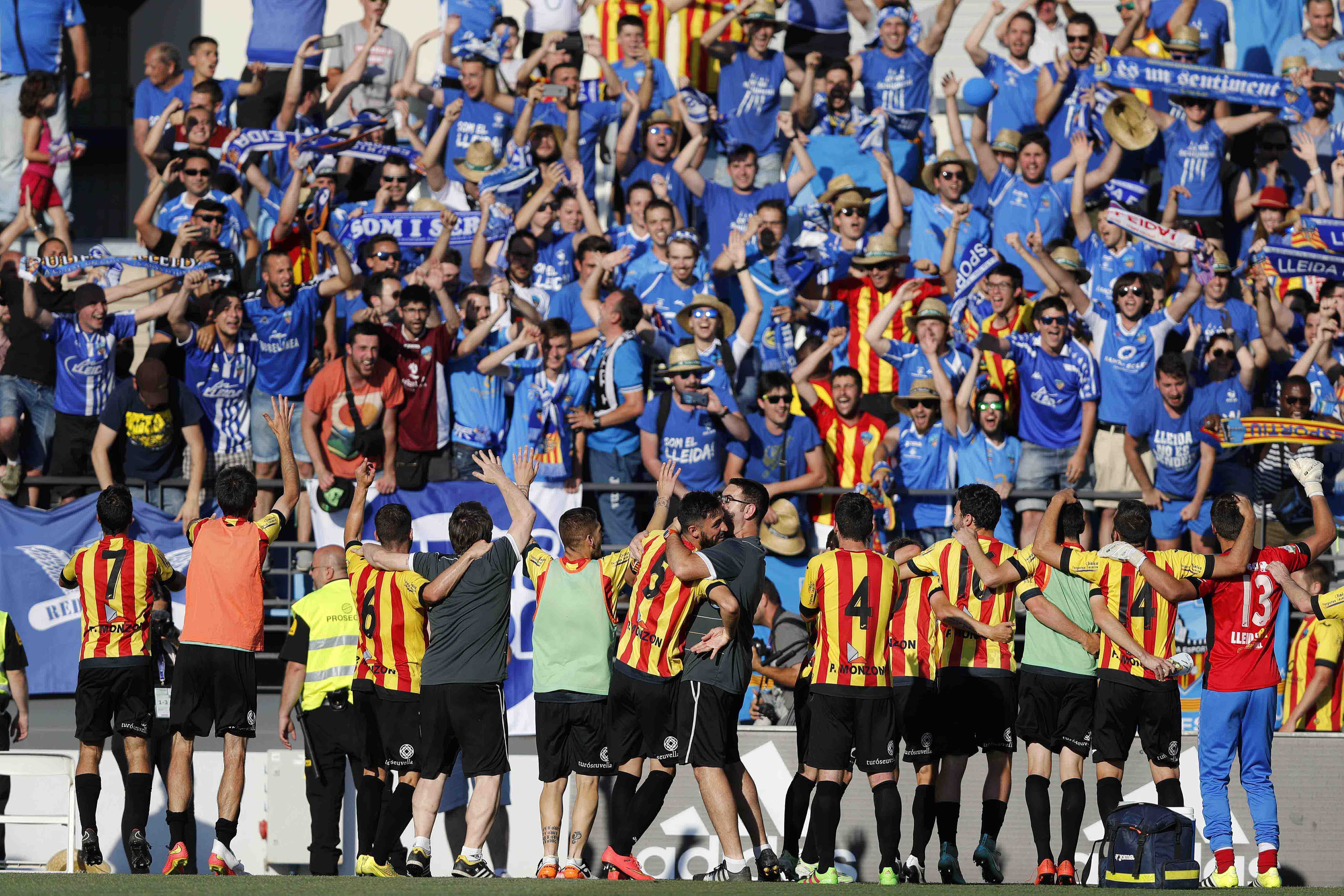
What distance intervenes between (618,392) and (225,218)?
139 inches

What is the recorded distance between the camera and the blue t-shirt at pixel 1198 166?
1455 cm

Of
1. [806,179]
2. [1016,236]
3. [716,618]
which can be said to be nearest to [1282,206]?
[1016,236]

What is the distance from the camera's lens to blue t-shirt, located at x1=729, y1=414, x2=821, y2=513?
12312 millimetres

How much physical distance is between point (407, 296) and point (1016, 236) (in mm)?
4807

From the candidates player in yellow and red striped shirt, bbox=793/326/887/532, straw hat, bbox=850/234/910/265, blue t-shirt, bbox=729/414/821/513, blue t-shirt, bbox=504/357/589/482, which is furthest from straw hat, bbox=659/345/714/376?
straw hat, bbox=850/234/910/265

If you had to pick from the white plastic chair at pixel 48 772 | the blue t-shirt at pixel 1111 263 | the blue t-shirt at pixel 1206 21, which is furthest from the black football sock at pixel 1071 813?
the blue t-shirt at pixel 1206 21

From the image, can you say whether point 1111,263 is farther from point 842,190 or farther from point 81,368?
point 81,368

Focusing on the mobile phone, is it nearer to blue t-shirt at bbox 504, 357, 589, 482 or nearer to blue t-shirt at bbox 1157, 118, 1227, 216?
blue t-shirt at bbox 504, 357, 589, 482

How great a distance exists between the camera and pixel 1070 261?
44.5 feet

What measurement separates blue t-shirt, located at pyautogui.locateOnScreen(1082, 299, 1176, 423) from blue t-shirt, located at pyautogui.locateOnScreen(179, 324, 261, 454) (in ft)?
21.0

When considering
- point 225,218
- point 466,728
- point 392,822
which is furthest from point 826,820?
point 225,218

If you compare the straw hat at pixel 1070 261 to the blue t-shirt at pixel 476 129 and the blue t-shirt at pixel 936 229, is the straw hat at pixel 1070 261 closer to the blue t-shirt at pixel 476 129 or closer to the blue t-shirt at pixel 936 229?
the blue t-shirt at pixel 936 229

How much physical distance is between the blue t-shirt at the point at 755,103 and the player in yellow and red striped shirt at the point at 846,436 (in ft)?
10.2

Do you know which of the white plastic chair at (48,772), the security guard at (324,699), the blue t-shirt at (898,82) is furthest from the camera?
the blue t-shirt at (898,82)
